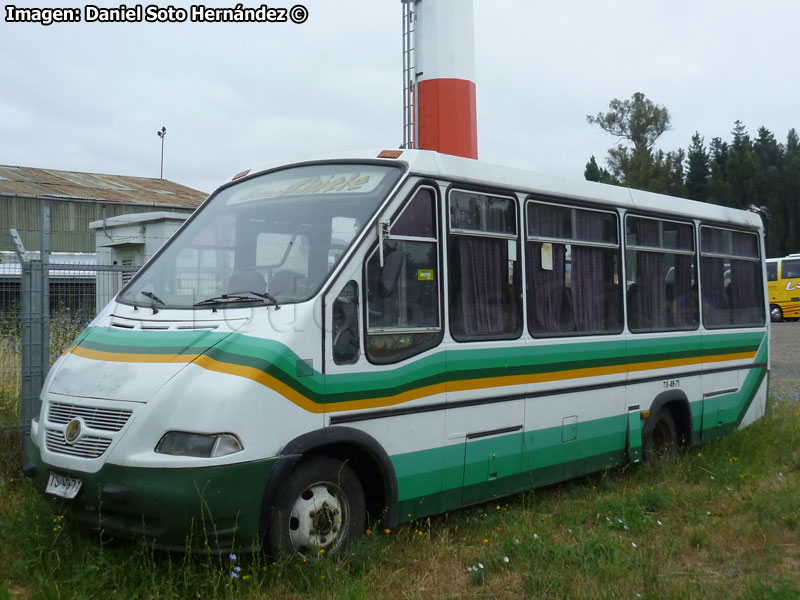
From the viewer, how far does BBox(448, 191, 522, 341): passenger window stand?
6312 millimetres

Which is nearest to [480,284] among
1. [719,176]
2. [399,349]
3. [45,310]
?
[399,349]

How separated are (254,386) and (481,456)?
2220 mm

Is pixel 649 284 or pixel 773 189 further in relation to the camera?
pixel 773 189

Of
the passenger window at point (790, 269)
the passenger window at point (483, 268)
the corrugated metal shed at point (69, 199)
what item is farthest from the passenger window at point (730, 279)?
the passenger window at point (790, 269)

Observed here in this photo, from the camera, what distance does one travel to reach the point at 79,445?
5.01m

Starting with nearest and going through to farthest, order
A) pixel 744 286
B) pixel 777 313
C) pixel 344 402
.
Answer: pixel 344 402, pixel 744 286, pixel 777 313

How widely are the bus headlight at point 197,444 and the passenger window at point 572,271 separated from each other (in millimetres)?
3014

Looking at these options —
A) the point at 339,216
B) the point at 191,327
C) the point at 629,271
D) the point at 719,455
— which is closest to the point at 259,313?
the point at 191,327

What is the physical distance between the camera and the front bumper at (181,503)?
4691mm

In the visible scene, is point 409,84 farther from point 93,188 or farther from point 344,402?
point 93,188

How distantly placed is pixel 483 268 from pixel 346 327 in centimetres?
154

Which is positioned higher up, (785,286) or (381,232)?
(785,286)

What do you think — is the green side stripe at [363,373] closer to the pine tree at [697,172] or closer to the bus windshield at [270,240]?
the bus windshield at [270,240]

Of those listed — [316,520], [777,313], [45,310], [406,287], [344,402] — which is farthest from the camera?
[777,313]
